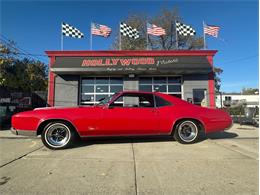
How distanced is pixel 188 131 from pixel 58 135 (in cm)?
338

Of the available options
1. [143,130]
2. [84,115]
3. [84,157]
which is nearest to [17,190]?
[84,157]

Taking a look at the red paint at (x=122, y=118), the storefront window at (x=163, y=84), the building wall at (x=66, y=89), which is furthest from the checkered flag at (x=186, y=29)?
the red paint at (x=122, y=118)

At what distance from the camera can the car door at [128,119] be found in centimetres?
566

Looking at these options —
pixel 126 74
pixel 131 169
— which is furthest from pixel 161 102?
pixel 126 74

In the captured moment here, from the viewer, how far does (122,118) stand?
225 inches

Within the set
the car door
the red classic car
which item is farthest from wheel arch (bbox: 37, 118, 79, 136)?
the car door

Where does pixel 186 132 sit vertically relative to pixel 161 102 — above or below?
below

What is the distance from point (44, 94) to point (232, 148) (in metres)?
12.6

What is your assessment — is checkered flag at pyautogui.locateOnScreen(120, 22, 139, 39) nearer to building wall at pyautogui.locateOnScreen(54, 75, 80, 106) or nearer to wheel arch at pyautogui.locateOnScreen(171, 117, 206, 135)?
building wall at pyautogui.locateOnScreen(54, 75, 80, 106)

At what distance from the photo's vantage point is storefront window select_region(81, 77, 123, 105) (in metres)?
14.0

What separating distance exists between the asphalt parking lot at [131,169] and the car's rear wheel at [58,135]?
23 centimetres

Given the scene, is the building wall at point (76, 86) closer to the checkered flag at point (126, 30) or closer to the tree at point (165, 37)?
the checkered flag at point (126, 30)

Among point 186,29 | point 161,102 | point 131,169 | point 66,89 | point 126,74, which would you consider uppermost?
point 186,29

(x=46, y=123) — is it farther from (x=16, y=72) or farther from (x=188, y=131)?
(x=16, y=72)
